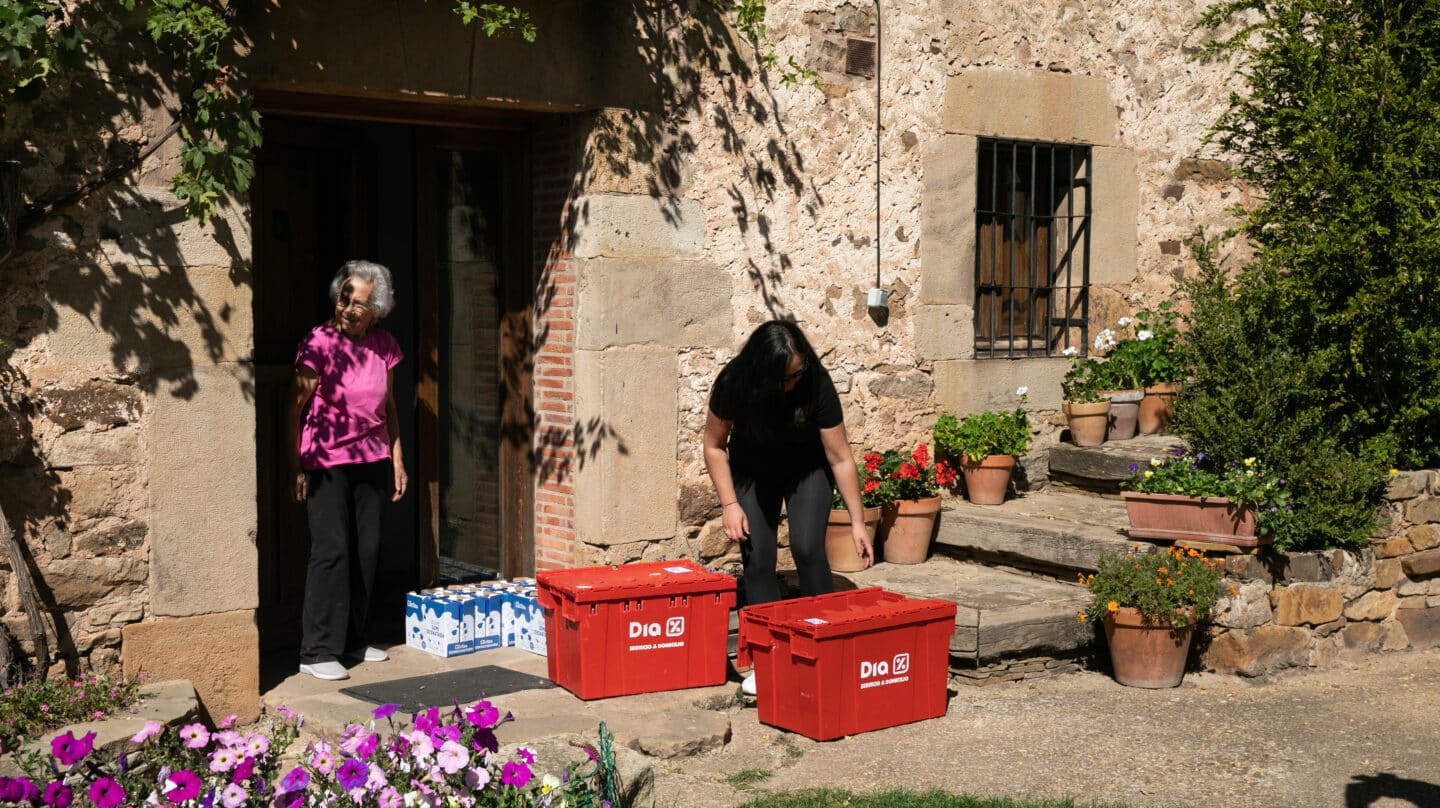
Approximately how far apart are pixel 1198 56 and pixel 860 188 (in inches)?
106

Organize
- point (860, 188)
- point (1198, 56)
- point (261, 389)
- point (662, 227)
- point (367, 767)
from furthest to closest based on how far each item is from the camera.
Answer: point (1198, 56) → point (860, 188) → point (662, 227) → point (261, 389) → point (367, 767)

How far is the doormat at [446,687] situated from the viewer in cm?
573

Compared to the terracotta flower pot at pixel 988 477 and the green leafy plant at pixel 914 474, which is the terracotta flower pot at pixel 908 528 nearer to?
the green leafy plant at pixel 914 474

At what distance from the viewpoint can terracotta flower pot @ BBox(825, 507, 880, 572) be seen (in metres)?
7.58

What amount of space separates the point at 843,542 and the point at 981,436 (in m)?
1.13

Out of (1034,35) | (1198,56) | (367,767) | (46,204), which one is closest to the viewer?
(367,767)

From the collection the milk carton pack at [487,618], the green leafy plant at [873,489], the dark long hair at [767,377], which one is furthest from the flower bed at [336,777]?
the green leafy plant at [873,489]

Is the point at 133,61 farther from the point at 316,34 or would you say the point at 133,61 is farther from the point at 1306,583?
the point at 1306,583

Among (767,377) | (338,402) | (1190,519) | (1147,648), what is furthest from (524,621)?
(1190,519)

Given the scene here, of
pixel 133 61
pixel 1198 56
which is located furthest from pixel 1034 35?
pixel 133 61

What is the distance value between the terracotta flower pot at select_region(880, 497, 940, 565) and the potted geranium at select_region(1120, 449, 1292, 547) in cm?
108

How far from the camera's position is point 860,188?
7824mm

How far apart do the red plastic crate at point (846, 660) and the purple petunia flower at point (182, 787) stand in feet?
7.99

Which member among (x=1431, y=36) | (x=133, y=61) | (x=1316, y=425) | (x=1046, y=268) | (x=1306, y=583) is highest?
(x=1431, y=36)
